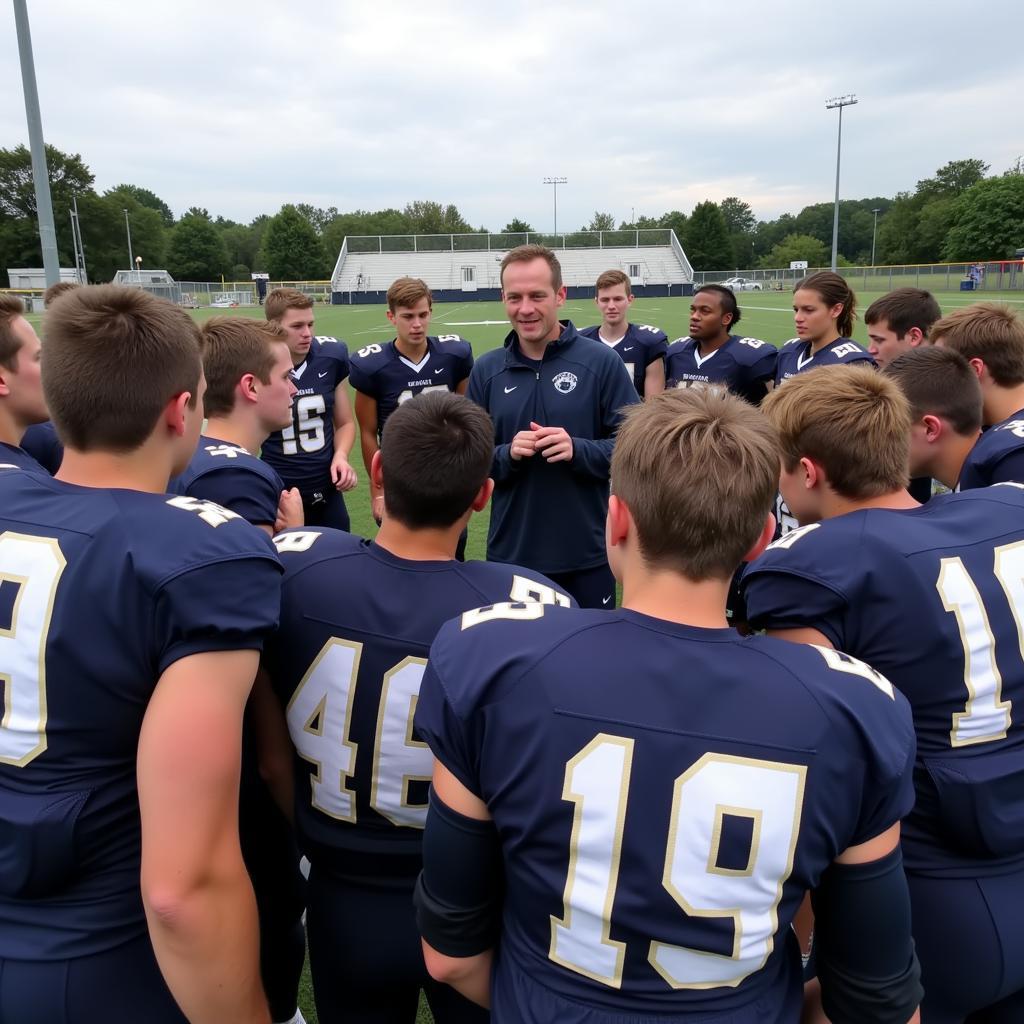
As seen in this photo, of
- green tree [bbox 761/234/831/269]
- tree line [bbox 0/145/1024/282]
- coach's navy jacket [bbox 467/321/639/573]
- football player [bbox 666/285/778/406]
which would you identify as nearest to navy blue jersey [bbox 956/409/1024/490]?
coach's navy jacket [bbox 467/321/639/573]

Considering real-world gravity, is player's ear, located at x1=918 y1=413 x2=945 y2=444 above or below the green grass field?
below

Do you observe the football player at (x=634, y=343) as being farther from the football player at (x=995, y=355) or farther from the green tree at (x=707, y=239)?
the green tree at (x=707, y=239)

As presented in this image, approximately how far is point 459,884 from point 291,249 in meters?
Result: 88.9

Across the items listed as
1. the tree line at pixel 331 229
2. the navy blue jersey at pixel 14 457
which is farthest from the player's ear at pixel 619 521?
the tree line at pixel 331 229

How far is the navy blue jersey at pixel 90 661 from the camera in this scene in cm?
143

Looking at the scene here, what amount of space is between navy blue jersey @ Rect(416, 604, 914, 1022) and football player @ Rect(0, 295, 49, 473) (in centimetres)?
241

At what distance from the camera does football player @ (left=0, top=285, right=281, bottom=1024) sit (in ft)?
4.56

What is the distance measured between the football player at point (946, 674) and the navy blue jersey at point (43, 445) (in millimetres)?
3480

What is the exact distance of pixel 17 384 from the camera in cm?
288

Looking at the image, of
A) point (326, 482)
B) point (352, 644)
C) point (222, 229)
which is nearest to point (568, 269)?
point (326, 482)

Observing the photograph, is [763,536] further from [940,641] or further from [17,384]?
[17,384]

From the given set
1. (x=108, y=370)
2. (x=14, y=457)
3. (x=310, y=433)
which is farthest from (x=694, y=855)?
(x=310, y=433)

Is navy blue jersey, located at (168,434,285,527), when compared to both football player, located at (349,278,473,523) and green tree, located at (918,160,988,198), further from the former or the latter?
green tree, located at (918,160,988,198)

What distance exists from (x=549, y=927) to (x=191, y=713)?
0.73 metres
